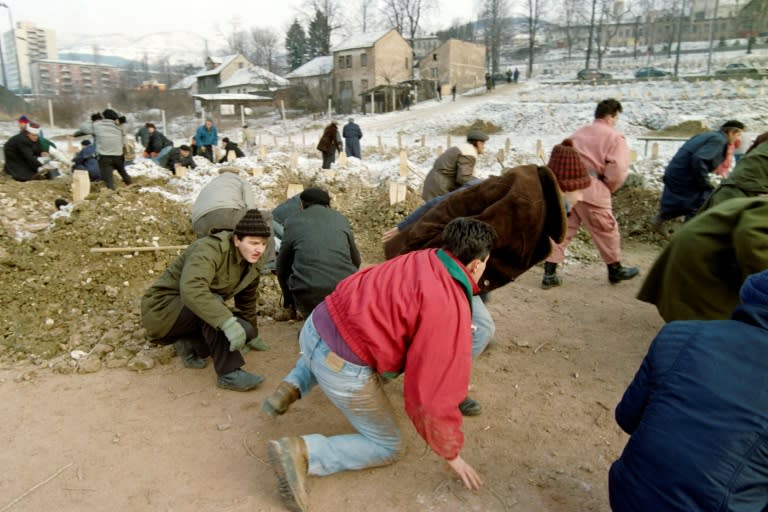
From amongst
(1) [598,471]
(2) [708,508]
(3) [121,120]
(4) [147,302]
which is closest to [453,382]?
(2) [708,508]

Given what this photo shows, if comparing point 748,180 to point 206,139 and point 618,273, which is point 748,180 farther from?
point 206,139

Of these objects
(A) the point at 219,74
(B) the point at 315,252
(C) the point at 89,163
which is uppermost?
(A) the point at 219,74

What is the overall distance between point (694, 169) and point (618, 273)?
1.58 m

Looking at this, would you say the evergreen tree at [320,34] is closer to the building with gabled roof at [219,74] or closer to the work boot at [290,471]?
the building with gabled roof at [219,74]

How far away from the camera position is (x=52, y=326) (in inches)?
172

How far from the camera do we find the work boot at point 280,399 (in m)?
2.60

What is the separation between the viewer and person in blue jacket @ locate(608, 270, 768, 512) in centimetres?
161

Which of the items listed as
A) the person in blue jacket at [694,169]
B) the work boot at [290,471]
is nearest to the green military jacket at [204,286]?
the work boot at [290,471]

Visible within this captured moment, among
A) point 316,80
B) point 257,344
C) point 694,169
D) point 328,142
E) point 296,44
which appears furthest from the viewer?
point 296,44

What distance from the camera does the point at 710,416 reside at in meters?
1.64

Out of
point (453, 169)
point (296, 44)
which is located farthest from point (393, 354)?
point (296, 44)

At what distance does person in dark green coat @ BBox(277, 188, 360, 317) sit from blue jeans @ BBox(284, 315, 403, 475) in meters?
1.11

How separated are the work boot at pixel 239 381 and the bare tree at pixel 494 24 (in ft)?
181

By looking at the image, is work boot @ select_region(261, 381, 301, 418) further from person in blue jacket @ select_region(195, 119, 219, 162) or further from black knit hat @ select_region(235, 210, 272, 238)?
person in blue jacket @ select_region(195, 119, 219, 162)
